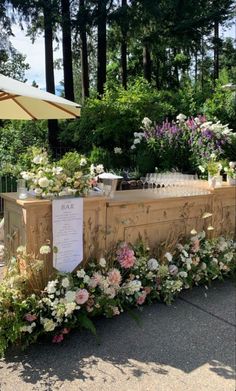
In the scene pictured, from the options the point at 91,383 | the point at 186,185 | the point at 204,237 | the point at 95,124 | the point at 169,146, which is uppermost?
the point at 95,124

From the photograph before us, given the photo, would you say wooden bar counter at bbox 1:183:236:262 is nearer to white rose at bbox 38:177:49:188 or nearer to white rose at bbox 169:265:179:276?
white rose at bbox 38:177:49:188

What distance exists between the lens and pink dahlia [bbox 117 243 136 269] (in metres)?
3.20

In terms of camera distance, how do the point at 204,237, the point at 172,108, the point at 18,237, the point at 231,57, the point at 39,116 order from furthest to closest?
the point at 231,57 < the point at 172,108 < the point at 39,116 < the point at 204,237 < the point at 18,237

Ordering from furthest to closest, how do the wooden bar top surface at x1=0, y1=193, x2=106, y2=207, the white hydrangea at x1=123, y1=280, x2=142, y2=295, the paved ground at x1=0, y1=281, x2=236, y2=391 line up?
the white hydrangea at x1=123, y1=280, x2=142, y2=295
the wooden bar top surface at x1=0, y1=193, x2=106, y2=207
the paved ground at x1=0, y1=281, x2=236, y2=391

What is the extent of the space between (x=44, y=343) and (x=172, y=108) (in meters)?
6.98

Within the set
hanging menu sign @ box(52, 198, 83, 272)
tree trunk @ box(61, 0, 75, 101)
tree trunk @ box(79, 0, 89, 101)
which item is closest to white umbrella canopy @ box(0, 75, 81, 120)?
hanging menu sign @ box(52, 198, 83, 272)

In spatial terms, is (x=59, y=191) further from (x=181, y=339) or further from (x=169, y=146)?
(x=169, y=146)

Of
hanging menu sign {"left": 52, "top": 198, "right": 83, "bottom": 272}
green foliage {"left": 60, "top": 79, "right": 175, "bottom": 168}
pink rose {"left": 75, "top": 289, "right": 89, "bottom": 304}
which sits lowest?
pink rose {"left": 75, "top": 289, "right": 89, "bottom": 304}

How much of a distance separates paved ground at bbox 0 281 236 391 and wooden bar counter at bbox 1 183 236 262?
680mm

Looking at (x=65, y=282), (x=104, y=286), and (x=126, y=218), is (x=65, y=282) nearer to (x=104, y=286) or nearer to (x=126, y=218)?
(x=104, y=286)

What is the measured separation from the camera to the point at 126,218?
11.0 ft

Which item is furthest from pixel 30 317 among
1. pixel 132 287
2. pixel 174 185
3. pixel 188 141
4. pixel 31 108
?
pixel 188 141

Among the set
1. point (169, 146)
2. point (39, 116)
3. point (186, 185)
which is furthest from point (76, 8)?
point (186, 185)

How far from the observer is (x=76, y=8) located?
469 inches
